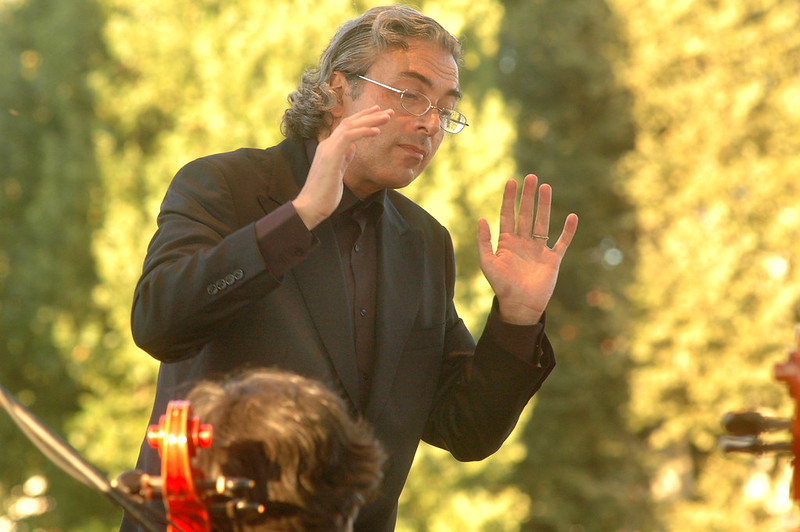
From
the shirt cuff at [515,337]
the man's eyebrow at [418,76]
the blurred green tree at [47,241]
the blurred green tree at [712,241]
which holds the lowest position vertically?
the shirt cuff at [515,337]

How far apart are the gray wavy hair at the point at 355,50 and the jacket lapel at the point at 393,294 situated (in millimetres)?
301

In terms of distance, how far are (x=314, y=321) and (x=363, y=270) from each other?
256mm

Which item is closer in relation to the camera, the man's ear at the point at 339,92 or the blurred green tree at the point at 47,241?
the man's ear at the point at 339,92

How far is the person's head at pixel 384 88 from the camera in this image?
9.11 ft

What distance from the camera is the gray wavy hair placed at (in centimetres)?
291

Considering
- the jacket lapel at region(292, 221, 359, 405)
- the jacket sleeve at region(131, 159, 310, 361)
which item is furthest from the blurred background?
the jacket sleeve at region(131, 159, 310, 361)

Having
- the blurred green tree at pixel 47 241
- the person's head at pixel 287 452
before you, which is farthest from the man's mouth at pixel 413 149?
the blurred green tree at pixel 47 241

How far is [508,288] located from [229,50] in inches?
327

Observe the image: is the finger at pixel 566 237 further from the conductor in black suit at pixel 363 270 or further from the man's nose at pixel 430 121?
the man's nose at pixel 430 121

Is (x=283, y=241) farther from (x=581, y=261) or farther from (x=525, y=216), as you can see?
(x=581, y=261)

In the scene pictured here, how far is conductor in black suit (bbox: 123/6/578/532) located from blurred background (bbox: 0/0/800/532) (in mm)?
7206

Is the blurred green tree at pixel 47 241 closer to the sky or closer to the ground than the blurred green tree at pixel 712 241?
closer to the ground

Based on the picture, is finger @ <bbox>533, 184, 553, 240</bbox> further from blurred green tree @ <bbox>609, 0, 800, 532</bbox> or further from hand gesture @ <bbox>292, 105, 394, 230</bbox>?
blurred green tree @ <bbox>609, 0, 800, 532</bbox>

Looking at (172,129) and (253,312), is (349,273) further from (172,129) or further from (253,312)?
(172,129)
